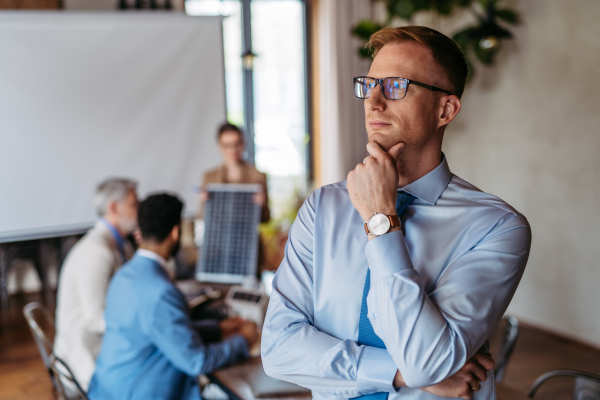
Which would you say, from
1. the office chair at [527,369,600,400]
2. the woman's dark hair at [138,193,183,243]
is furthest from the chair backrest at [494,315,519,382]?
the woman's dark hair at [138,193,183,243]

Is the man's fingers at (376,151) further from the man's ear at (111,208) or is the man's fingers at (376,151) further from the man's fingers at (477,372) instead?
the man's ear at (111,208)

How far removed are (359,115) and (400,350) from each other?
17.6 feet

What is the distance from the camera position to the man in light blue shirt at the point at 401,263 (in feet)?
3.04

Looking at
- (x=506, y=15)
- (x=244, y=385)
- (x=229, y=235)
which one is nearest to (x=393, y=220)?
(x=244, y=385)

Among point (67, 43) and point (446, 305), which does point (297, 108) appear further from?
point (446, 305)

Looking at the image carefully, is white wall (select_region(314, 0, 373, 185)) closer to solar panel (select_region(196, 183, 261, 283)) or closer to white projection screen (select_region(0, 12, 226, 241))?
white projection screen (select_region(0, 12, 226, 241))

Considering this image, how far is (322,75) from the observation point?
609cm

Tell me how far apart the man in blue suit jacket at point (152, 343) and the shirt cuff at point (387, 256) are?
44.3 inches

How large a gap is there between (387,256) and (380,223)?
0.23 ft

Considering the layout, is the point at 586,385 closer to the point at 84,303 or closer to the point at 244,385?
the point at 244,385

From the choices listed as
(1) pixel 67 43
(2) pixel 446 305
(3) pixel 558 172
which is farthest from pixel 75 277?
(3) pixel 558 172

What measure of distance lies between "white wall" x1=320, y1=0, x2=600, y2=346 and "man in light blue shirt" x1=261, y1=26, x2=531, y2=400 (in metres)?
3.11

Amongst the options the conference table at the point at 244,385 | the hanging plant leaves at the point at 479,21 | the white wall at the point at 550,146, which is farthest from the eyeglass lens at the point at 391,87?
the white wall at the point at 550,146

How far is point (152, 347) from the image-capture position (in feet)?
6.39
